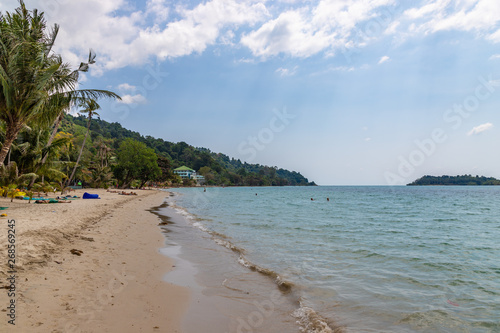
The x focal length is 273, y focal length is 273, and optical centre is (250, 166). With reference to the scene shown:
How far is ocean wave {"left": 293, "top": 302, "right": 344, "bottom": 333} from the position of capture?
468 centimetres

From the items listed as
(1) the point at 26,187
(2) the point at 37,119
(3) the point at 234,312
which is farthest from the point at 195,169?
(3) the point at 234,312

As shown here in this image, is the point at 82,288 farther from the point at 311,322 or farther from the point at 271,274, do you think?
the point at 271,274

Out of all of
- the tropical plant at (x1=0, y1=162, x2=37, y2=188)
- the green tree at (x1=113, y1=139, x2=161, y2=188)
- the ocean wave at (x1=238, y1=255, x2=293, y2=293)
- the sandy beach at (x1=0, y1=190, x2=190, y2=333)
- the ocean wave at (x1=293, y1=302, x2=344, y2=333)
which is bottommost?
the ocean wave at (x1=238, y1=255, x2=293, y2=293)

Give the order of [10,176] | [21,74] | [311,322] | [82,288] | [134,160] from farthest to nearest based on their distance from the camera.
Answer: [134,160] < [10,176] < [21,74] < [82,288] < [311,322]

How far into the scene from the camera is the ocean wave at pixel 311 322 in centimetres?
468

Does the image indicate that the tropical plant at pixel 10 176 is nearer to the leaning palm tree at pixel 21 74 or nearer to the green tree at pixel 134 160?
the leaning palm tree at pixel 21 74

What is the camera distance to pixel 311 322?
493 cm

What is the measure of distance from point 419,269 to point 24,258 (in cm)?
1042

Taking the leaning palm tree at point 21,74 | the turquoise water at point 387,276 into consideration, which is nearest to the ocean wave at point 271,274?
the turquoise water at point 387,276

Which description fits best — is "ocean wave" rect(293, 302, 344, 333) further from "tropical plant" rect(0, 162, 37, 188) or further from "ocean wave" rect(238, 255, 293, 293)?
"tropical plant" rect(0, 162, 37, 188)

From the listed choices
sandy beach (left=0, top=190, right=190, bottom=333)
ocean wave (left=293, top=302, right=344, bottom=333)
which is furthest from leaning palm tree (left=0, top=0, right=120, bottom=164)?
ocean wave (left=293, top=302, right=344, bottom=333)

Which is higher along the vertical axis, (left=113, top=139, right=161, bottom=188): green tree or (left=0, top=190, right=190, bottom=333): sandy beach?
(left=113, top=139, right=161, bottom=188): green tree

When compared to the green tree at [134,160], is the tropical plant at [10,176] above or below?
below

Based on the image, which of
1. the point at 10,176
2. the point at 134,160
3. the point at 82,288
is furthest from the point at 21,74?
Result: the point at 134,160
